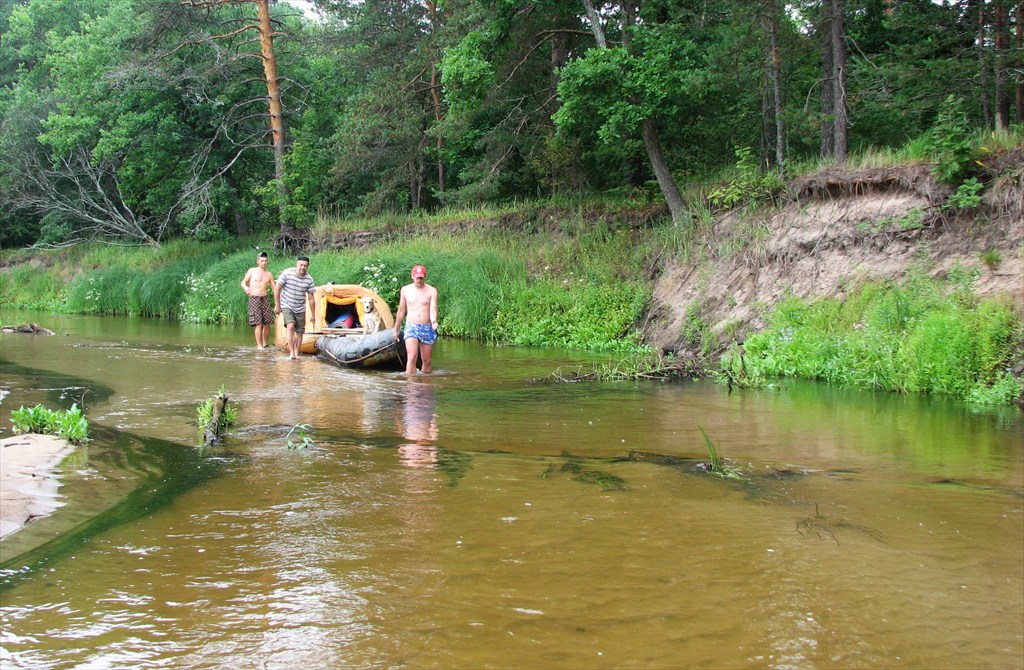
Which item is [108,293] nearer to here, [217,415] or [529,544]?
[217,415]

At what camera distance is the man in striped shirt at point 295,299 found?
620 inches

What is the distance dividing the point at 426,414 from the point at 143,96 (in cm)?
2650

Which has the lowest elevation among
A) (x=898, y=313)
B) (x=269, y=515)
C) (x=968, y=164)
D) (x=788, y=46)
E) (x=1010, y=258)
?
(x=269, y=515)

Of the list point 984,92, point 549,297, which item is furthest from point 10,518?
point 984,92

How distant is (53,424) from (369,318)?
8629mm

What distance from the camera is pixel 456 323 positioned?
2039cm

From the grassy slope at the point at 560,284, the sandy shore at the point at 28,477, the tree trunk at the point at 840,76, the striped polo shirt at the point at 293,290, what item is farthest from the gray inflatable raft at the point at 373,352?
the tree trunk at the point at 840,76

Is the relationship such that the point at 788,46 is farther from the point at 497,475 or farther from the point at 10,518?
the point at 10,518

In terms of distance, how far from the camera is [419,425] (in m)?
8.89

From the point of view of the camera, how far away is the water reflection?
725 centimetres

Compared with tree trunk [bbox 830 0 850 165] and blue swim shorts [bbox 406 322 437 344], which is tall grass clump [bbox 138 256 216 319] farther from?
tree trunk [bbox 830 0 850 165]

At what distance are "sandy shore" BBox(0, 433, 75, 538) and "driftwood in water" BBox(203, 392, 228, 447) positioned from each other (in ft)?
3.62

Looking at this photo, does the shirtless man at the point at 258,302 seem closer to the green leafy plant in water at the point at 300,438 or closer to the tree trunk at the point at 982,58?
the green leafy plant in water at the point at 300,438

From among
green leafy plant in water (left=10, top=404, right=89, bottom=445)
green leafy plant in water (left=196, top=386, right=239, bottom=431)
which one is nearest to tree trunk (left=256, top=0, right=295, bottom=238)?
green leafy plant in water (left=196, top=386, right=239, bottom=431)
